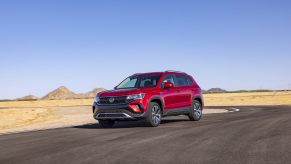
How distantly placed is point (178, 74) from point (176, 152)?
832 cm

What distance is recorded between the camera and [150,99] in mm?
14023

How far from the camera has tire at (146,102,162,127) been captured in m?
13.8

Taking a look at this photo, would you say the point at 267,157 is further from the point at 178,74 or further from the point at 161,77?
the point at 178,74

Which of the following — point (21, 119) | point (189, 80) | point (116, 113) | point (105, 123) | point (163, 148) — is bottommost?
point (21, 119)

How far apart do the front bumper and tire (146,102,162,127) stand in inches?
9.3

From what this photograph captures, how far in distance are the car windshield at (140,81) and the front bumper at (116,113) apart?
1.37 m

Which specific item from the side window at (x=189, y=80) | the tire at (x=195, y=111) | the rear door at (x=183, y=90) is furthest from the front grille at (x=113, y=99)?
the side window at (x=189, y=80)

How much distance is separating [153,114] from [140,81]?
5.28 feet

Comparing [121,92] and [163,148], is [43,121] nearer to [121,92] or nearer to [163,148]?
[121,92]

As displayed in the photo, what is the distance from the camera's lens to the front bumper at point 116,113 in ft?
44.9

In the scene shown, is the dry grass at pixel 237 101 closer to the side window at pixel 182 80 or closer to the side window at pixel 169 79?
the side window at pixel 182 80

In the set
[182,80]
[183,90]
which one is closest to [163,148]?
[183,90]

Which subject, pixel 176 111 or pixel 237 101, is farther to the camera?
pixel 237 101

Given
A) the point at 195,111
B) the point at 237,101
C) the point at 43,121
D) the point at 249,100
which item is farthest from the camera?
the point at 249,100
